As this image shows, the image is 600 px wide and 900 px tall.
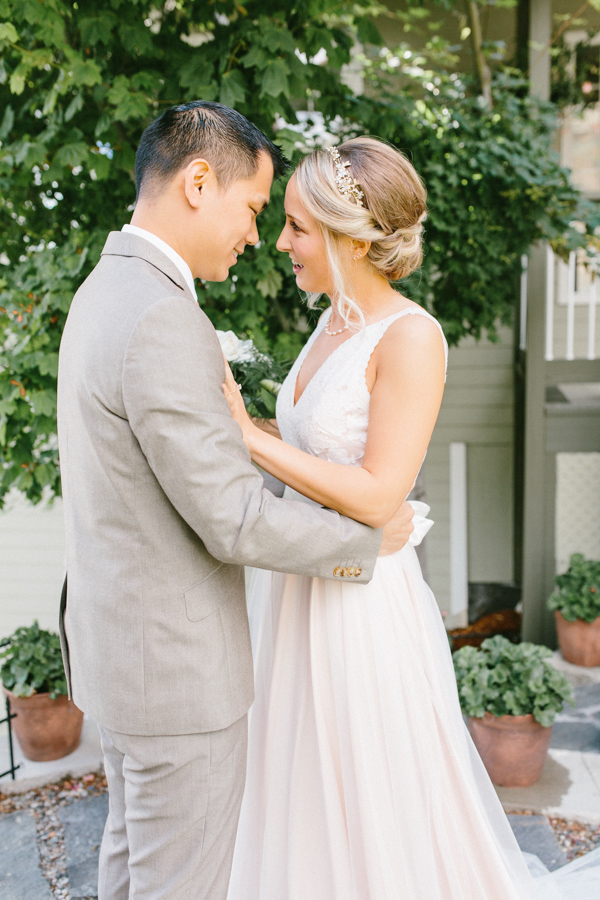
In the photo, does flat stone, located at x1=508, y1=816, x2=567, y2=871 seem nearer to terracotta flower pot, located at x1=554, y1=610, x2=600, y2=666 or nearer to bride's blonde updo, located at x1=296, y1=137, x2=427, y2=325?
terracotta flower pot, located at x1=554, y1=610, x2=600, y2=666

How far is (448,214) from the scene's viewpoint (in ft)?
12.3

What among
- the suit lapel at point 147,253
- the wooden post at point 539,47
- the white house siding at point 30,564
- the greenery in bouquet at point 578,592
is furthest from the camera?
the white house siding at point 30,564

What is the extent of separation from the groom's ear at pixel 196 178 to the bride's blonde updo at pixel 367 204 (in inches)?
16.9

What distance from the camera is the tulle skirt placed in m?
1.83

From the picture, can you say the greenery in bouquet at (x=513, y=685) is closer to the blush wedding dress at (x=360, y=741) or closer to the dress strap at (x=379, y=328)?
the blush wedding dress at (x=360, y=741)

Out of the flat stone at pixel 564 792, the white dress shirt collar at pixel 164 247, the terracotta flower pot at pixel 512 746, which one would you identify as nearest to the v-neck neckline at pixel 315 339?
the white dress shirt collar at pixel 164 247

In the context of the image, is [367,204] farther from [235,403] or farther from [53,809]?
[53,809]

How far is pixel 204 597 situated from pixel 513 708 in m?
2.11

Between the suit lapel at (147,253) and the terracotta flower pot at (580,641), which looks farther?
the terracotta flower pot at (580,641)

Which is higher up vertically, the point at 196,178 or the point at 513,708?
the point at 196,178

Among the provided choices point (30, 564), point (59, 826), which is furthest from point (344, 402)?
point (30, 564)

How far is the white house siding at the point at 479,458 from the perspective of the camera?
604cm

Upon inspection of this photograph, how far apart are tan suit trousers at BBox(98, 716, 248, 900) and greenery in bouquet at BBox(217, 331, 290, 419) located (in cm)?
101

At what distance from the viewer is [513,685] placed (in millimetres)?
3197
